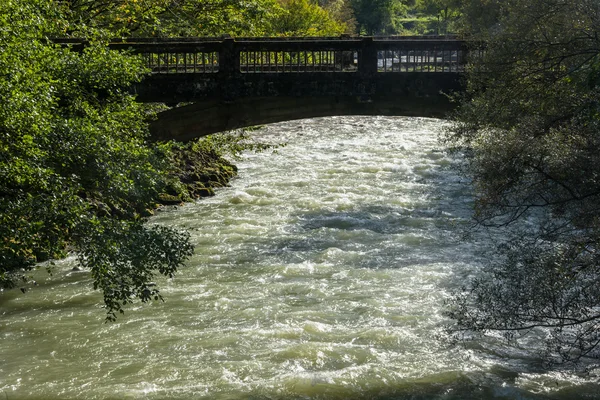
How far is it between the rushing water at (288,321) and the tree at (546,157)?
1.35 metres

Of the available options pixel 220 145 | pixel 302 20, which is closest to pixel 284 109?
pixel 220 145

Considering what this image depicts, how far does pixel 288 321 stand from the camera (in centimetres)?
1727

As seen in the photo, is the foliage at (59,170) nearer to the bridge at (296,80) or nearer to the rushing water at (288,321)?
the rushing water at (288,321)

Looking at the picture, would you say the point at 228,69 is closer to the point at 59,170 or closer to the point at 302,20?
the point at 59,170

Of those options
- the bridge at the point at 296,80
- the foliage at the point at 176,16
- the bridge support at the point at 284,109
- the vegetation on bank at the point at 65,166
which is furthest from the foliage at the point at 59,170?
the foliage at the point at 176,16

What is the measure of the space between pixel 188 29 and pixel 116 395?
18346 millimetres

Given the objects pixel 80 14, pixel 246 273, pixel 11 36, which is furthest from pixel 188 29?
pixel 11 36

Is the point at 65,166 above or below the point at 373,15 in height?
below

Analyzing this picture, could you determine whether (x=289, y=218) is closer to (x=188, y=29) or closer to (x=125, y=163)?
(x=188, y=29)

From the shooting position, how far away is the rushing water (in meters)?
14.3

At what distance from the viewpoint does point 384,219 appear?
1022 inches

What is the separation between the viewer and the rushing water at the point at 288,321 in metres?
14.3

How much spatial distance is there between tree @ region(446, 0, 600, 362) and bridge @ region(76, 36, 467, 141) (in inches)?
254

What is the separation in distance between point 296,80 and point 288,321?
29.2 feet
